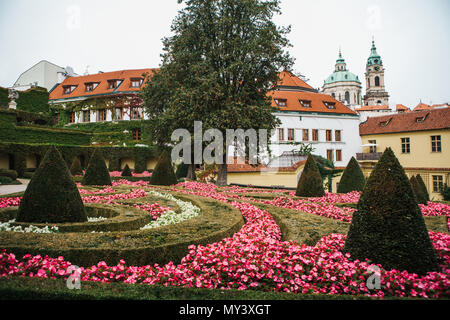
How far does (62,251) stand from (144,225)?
2893 millimetres

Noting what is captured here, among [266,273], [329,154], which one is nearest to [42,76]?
[329,154]

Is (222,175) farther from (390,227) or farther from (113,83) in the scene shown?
(113,83)

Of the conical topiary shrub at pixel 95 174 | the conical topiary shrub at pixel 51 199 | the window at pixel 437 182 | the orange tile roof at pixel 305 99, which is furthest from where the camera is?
the orange tile roof at pixel 305 99

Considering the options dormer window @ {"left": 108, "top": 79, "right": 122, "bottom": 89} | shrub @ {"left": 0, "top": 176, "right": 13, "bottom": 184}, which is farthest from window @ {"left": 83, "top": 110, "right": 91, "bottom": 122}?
shrub @ {"left": 0, "top": 176, "right": 13, "bottom": 184}

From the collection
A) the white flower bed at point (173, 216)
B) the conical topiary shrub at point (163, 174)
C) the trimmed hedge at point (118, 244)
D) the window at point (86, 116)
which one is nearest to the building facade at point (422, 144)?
the conical topiary shrub at point (163, 174)

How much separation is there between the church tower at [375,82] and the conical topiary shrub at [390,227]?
106714mm

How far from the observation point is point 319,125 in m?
37.5

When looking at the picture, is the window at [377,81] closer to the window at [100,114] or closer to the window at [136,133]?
the window at [136,133]

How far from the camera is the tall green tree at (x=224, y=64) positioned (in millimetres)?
16859

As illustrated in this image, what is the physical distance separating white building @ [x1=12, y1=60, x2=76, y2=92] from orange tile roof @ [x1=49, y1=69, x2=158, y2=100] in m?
3.86

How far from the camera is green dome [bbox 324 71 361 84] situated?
104 meters

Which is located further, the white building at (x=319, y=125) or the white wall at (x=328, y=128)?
the white wall at (x=328, y=128)

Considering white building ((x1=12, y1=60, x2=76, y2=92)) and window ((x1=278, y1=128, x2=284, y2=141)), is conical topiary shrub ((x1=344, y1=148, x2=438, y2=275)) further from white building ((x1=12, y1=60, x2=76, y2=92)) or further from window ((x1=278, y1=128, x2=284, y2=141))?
white building ((x1=12, y1=60, x2=76, y2=92))

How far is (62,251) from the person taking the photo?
15.0ft
